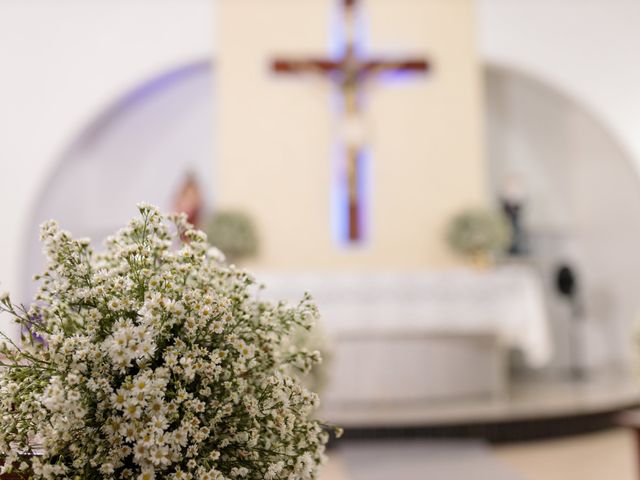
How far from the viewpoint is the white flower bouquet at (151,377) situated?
86 centimetres

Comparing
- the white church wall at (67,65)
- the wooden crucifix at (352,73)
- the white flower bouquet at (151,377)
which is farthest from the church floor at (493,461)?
the white church wall at (67,65)

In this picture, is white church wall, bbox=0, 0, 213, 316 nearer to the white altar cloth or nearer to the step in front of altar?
the white altar cloth

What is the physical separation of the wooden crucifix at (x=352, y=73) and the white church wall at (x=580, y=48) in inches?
45.2

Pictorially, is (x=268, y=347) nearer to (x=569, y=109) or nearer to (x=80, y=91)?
(x=80, y=91)

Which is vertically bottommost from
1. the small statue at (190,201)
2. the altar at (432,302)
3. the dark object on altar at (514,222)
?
the altar at (432,302)

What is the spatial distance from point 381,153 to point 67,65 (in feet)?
11.5

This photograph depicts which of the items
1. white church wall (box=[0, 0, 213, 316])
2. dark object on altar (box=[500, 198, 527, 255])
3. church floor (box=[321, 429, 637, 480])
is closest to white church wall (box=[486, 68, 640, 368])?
dark object on altar (box=[500, 198, 527, 255])

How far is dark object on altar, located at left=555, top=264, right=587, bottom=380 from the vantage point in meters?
7.43

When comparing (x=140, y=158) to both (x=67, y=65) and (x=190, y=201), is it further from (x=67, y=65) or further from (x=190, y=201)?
(x=67, y=65)

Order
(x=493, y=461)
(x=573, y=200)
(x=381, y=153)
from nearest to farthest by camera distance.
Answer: (x=493, y=461), (x=381, y=153), (x=573, y=200)

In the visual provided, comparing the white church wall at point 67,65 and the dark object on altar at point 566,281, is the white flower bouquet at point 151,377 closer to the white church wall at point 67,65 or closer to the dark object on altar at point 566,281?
the white church wall at point 67,65

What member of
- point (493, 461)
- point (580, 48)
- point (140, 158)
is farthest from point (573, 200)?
point (140, 158)

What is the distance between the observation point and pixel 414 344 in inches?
194

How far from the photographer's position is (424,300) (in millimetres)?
5824
